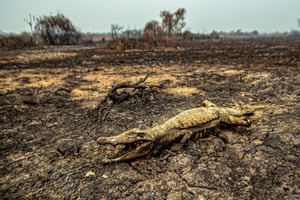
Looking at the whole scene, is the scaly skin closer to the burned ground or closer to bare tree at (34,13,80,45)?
the burned ground

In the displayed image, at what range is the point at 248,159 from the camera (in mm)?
2475

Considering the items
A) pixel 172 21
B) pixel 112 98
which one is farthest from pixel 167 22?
pixel 112 98

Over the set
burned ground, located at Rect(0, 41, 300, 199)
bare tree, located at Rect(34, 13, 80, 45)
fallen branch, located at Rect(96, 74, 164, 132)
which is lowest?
burned ground, located at Rect(0, 41, 300, 199)

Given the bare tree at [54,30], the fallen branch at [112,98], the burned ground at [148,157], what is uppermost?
the bare tree at [54,30]

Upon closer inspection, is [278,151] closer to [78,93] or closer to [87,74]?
[78,93]

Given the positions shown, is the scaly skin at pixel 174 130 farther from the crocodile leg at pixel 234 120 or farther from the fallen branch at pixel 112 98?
the fallen branch at pixel 112 98

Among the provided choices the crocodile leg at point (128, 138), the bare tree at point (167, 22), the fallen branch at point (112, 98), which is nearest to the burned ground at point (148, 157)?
the fallen branch at point (112, 98)

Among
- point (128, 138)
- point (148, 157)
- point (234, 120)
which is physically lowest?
point (148, 157)

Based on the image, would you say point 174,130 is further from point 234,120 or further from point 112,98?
point 112,98

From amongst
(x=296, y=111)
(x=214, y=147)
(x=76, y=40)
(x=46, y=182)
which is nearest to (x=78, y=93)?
(x=46, y=182)

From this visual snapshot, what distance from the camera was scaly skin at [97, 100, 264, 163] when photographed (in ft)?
7.98

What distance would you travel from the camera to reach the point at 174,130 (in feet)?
9.05

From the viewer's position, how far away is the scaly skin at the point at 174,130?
2.43m

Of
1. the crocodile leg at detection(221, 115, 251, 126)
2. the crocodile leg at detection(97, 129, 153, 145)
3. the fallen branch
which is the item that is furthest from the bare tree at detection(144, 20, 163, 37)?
the crocodile leg at detection(97, 129, 153, 145)
